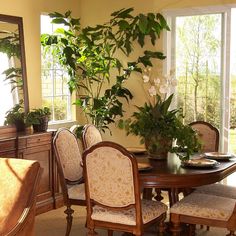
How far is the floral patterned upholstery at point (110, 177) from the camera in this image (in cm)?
342

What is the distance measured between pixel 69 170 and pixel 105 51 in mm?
2094

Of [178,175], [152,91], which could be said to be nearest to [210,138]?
[152,91]

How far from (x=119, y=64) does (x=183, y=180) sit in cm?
266

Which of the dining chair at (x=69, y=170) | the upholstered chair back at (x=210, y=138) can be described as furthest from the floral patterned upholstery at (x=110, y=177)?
the upholstered chair back at (x=210, y=138)

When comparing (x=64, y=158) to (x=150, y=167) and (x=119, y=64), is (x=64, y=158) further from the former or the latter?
(x=119, y=64)

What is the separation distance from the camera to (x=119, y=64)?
19.2ft

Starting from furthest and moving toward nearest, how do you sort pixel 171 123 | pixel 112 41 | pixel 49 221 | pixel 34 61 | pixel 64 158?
pixel 112 41 < pixel 34 61 < pixel 49 221 < pixel 64 158 < pixel 171 123

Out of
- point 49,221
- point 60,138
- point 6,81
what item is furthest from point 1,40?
point 49,221

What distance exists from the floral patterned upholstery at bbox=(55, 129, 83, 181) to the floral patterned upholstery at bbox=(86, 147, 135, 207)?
2.28 ft

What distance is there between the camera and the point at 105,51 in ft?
19.4

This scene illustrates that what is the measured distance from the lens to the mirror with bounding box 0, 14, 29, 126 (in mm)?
5109

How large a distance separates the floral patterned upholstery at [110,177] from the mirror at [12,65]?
1915mm

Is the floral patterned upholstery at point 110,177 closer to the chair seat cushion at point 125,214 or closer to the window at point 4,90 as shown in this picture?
the chair seat cushion at point 125,214

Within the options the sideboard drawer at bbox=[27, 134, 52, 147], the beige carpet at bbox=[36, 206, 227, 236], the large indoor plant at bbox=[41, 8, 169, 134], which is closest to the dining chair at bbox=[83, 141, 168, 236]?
the beige carpet at bbox=[36, 206, 227, 236]
